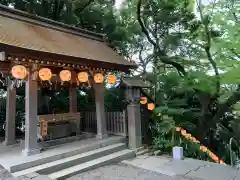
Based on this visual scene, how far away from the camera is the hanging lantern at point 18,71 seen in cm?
514

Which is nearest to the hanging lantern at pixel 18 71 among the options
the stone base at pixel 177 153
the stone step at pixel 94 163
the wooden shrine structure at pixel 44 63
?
the wooden shrine structure at pixel 44 63

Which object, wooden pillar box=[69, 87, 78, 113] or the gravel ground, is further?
wooden pillar box=[69, 87, 78, 113]

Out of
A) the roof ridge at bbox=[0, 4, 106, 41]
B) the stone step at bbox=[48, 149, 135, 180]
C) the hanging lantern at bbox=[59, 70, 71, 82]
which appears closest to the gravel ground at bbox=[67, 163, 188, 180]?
the stone step at bbox=[48, 149, 135, 180]

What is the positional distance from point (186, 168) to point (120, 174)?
75.8 inches

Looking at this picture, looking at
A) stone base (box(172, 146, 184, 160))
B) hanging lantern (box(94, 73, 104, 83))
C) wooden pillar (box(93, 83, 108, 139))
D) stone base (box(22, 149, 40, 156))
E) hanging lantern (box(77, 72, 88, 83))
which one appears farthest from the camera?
wooden pillar (box(93, 83, 108, 139))

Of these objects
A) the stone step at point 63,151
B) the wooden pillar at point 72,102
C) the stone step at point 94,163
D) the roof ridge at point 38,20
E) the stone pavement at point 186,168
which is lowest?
the stone pavement at point 186,168

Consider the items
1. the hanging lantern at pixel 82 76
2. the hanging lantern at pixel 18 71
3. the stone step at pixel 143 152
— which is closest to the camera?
the hanging lantern at pixel 18 71

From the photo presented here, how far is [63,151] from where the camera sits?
6.01 meters

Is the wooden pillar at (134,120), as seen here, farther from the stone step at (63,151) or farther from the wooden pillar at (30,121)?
the wooden pillar at (30,121)

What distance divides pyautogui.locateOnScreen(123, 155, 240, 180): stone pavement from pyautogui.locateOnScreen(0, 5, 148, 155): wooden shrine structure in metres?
0.99

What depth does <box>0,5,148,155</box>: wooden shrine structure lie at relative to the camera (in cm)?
540

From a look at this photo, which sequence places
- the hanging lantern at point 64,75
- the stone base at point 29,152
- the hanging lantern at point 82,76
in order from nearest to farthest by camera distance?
the stone base at point 29,152, the hanging lantern at point 64,75, the hanging lantern at point 82,76

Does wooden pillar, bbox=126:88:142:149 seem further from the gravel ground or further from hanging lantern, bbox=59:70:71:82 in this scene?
hanging lantern, bbox=59:70:71:82

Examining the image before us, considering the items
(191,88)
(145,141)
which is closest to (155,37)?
(191,88)
